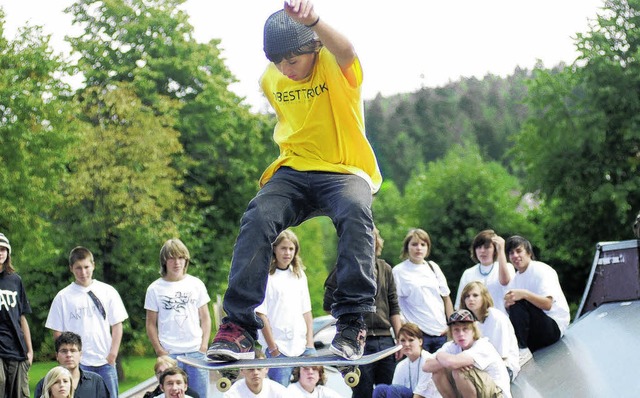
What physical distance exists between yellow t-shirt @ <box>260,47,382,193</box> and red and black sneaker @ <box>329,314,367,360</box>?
0.84 m

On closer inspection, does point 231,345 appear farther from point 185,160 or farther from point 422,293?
point 185,160

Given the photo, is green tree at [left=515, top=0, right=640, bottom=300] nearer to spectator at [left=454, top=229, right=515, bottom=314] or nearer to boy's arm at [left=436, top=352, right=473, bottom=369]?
spectator at [left=454, top=229, right=515, bottom=314]

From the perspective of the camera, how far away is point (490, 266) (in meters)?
11.6

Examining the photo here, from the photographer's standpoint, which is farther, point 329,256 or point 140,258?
point 329,256

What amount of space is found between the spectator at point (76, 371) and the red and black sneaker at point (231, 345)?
12.6 feet

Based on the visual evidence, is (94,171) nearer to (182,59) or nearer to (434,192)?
(182,59)

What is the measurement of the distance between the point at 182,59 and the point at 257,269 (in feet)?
111

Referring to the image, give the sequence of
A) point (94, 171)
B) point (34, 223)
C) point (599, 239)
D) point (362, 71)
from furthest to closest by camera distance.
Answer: point (599, 239) < point (94, 171) < point (34, 223) < point (362, 71)

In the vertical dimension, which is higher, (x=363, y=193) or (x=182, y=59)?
(x=182, y=59)

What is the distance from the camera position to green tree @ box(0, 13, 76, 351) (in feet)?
65.3

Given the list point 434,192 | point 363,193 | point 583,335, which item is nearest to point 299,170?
point 363,193

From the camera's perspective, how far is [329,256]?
65.7 meters

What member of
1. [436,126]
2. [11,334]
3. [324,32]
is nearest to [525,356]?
[11,334]

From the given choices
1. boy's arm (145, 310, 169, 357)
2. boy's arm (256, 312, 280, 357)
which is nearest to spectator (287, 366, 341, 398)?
boy's arm (256, 312, 280, 357)
